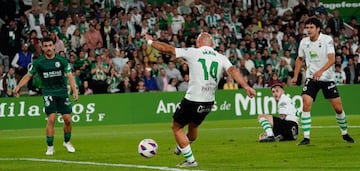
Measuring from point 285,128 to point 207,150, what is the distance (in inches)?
99.9

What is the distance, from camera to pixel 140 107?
33312 millimetres

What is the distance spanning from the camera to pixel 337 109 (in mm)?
20219

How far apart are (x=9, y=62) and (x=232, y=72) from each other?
813 inches

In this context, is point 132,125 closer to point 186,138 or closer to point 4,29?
point 4,29

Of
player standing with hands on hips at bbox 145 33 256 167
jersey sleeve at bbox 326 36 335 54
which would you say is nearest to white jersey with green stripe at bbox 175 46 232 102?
player standing with hands on hips at bbox 145 33 256 167

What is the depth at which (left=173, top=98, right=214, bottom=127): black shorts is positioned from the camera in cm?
1576

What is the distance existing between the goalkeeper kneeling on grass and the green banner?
39.2 feet

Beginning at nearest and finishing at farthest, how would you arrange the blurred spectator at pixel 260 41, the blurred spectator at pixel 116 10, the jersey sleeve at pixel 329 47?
the jersey sleeve at pixel 329 47 < the blurred spectator at pixel 116 10 < the blurred spectator at pixel 260 41

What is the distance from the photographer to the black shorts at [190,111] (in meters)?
15.8

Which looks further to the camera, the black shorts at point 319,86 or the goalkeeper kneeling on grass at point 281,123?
the goalkeeper kneeling on grass at point 281,123

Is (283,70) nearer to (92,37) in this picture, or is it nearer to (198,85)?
(92,37)

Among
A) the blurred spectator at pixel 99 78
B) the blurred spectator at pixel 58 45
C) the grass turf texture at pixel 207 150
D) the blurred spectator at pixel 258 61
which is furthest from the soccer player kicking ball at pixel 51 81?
the blurred spectator at pixel 258 61

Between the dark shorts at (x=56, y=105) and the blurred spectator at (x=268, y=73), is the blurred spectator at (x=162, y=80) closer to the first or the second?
the blurred spectator at (x=268, y=73)

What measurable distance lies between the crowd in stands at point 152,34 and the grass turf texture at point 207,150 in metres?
5.29
